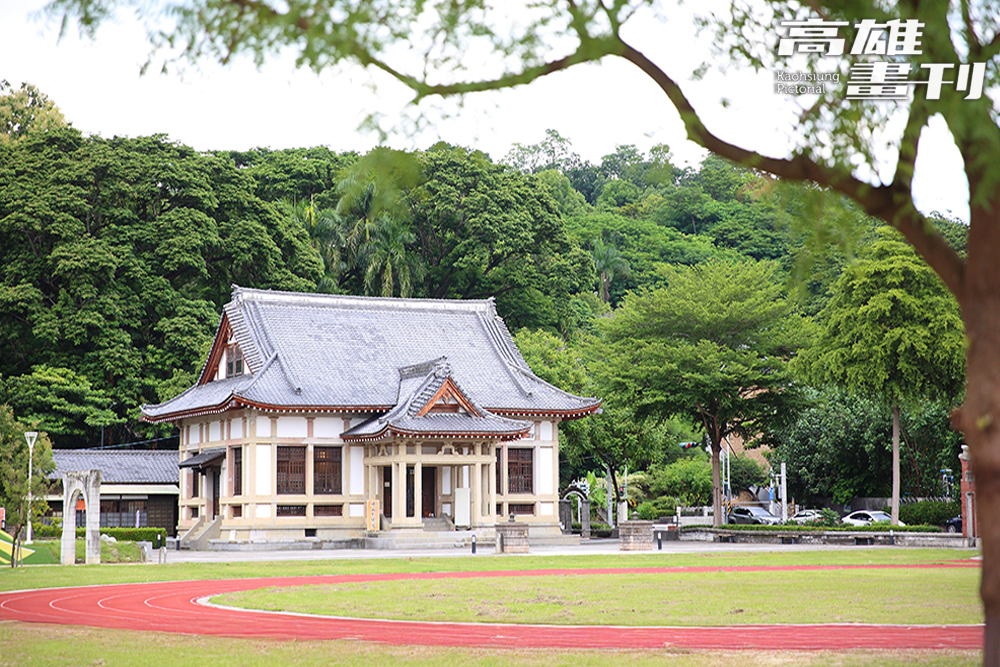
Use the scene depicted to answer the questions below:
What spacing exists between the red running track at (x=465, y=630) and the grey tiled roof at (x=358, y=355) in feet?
75.7

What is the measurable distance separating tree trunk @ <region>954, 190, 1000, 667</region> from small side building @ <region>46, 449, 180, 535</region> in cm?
4620

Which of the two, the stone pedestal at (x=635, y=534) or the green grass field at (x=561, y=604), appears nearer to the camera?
the green grass field at (x=561, y=604)

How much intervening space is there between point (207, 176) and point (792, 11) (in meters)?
53.4

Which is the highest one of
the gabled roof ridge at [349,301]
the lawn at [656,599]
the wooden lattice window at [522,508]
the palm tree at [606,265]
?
the palm tree at [606,265]

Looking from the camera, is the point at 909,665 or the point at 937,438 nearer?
the point at 909,665

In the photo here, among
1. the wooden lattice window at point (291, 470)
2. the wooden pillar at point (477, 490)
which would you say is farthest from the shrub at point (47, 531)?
the wooden pillar at point (477, 490)

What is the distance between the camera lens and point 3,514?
98.4 feet

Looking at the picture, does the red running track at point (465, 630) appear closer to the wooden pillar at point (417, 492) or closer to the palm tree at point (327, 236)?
the wooden pillar at point (417, 492)

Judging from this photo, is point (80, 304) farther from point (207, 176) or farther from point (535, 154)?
point (535, 154)

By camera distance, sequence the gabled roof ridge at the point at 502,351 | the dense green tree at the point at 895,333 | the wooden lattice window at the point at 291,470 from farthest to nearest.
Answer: the gabled roof ridge at the point at 502,351 < the wooden lattice window at the point at 291,470 < the dense green tree at the point at 895,333

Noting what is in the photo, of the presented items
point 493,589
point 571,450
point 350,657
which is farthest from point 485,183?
point 350,657

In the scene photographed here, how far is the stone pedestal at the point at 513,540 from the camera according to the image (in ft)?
114

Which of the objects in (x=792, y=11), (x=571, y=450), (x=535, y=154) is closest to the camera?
(x=792, y=11)

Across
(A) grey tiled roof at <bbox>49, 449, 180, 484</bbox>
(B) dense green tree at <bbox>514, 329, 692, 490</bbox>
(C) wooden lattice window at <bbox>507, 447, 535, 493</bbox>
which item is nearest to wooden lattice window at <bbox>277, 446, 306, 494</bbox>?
(C) wooden lattice window at <bbox>507, 447, 535, 493</bbox>
